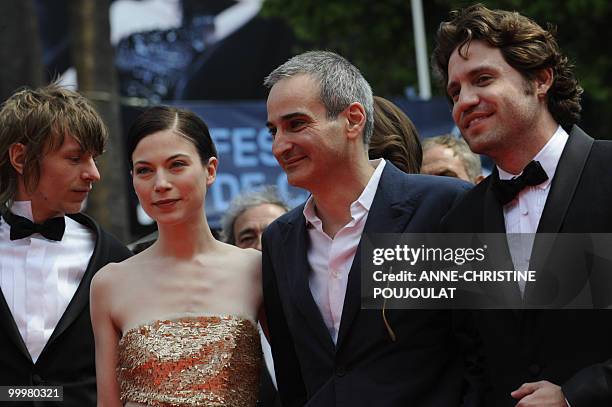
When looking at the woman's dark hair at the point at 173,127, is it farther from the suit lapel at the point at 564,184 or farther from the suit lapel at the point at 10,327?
the suit lapel at the point at 564,184

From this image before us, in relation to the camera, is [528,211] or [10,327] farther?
[10,327]

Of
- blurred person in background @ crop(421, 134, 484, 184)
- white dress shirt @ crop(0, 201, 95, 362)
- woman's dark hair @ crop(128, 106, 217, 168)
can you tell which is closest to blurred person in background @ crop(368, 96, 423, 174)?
blurred person in background @ crop(421, 134, 484, 184)

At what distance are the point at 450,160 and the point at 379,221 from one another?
179cm

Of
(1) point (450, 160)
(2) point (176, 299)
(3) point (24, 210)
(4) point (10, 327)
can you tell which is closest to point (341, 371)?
(2) point (176, 299)

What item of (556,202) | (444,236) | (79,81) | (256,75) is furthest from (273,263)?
(256,75)

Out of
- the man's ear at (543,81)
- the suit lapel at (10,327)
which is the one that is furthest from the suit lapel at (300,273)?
the suit lapel at (10,327)

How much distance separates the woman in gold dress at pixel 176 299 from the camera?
4230 millimetres

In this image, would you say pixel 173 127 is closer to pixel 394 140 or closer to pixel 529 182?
pixel 394 140

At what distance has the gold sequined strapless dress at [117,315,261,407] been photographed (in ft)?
13.8

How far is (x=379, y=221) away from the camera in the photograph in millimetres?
4059

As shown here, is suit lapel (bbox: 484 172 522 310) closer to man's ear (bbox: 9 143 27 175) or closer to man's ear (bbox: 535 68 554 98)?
man's ear (bbox: 535 68 554 98)

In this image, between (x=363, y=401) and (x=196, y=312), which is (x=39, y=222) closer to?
(x=196, y=312)

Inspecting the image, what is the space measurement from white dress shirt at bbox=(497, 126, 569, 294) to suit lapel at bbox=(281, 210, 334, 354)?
0.72m

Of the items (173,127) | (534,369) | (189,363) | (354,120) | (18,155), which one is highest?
(18,155)
